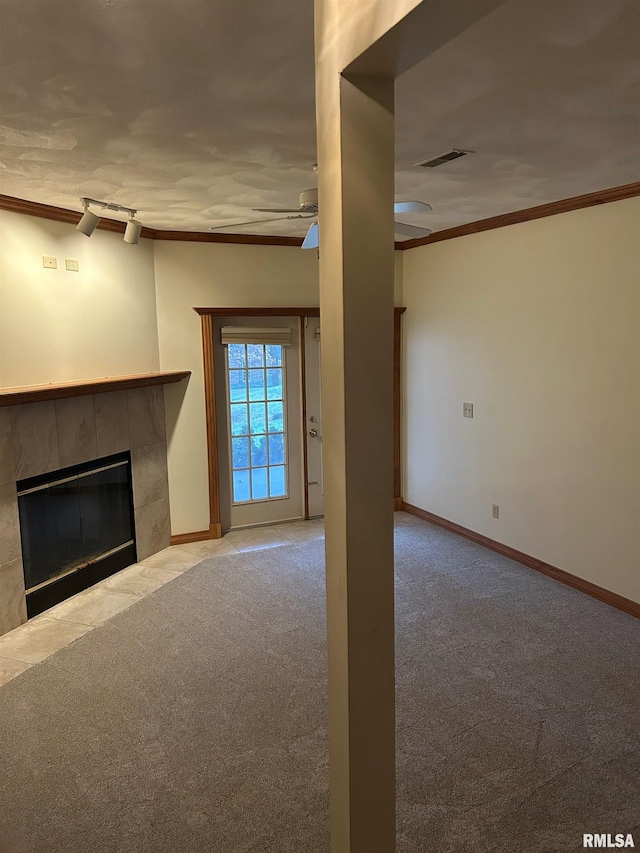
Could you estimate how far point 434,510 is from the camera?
5945 millimetres

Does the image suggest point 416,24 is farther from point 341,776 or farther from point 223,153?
point 223,153

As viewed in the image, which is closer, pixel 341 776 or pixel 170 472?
pixel 341 776

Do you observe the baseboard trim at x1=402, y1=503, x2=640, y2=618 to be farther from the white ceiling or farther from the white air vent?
the white air vent

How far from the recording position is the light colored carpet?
2365mm

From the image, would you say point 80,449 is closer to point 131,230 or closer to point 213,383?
point 213,383

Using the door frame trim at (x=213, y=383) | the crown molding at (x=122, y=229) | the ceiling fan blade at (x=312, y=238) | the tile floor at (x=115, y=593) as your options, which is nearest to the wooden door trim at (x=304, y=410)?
the door frame trim at (x=213, y=383)

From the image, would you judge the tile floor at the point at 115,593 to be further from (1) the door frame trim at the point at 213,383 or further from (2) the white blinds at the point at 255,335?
(2) the white blinds at the point at 255,335

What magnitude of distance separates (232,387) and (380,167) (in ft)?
14.7

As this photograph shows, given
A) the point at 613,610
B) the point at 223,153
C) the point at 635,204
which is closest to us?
the point at 223,153

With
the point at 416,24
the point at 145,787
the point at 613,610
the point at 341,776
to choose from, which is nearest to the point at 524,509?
the point at 613,610

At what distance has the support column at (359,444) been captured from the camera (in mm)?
1330

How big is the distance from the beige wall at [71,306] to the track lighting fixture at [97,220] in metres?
0.38

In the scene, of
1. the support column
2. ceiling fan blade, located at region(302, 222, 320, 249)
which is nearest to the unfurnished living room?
the support column

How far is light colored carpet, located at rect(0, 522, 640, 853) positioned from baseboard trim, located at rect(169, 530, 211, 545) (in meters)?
1.11
